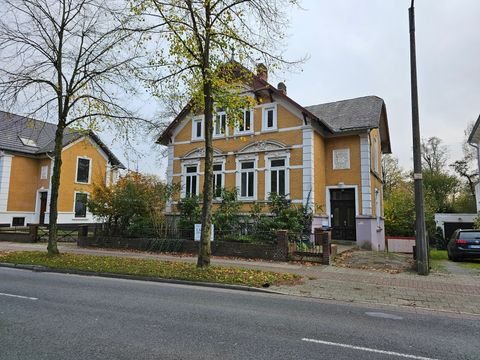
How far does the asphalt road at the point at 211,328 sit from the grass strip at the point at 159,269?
4.78ft

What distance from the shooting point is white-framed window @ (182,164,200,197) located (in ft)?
73.8

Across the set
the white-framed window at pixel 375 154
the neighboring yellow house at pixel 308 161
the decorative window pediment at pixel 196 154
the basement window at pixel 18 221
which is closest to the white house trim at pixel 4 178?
the basement window at pixel 18 221

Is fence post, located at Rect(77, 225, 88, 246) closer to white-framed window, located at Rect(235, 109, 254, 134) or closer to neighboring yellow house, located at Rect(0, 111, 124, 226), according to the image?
neighboring yellow house, located at Rect(0, 111, 124, 226)

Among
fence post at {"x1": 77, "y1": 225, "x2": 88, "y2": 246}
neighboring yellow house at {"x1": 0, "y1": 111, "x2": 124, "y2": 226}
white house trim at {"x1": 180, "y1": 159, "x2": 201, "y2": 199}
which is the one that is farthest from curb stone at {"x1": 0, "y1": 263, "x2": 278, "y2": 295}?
neighboring yellow house at {"x1": 0, "y1": 111, "x2": 124, "y2": 226}

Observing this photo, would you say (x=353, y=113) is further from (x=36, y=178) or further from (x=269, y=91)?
(x=36, y=178)

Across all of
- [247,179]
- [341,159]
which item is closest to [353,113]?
[341,159]

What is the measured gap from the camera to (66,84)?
1442 cm

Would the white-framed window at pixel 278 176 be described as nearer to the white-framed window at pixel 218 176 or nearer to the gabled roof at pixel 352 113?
the white-framed window at pixel 218 176

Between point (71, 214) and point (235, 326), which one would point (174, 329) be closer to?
point (235, 326)

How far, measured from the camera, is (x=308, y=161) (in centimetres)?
1880

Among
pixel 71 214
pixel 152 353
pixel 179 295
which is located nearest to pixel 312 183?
pixel 179 295

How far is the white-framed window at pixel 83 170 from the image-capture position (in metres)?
32.5

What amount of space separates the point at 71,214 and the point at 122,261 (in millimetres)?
20935

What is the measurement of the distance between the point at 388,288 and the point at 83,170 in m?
30.5
